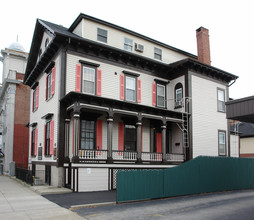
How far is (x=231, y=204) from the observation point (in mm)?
12258

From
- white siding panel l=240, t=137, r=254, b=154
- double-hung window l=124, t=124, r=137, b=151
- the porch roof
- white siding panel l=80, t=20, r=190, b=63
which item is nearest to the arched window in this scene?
the porch roof

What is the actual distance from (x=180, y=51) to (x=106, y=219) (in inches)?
747

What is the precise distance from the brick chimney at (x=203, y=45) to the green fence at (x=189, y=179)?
30.5 feet

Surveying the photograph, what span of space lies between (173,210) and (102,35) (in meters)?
14.0

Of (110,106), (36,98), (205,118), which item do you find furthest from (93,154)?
(205,118)

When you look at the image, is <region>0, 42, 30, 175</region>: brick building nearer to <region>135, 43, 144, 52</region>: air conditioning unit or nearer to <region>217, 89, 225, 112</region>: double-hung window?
<region>135, 43, 144, 52</region>: air conditioning unit

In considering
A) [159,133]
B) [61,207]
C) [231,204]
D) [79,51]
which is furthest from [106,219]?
[159,133]

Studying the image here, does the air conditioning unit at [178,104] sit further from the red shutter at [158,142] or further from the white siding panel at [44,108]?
the white siding panel at [44,108]

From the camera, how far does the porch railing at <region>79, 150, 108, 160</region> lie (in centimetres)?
1644

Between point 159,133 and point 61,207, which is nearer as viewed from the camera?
point 61,207

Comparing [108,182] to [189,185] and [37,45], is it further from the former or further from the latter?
[37,45]

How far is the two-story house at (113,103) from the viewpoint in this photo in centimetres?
1717

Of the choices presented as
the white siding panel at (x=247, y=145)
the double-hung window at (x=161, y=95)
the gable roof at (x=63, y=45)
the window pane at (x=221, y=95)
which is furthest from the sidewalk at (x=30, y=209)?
the white siding panel at (x=247, y=145)

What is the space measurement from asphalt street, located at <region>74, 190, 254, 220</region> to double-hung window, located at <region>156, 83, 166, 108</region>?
10.8 m
